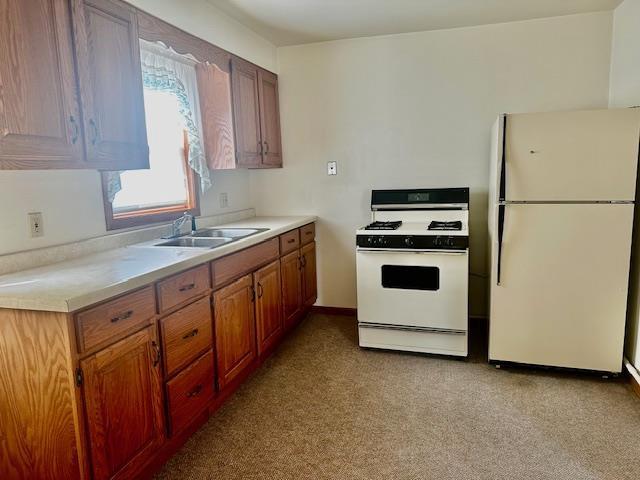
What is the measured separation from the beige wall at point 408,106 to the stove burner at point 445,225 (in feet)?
1.21

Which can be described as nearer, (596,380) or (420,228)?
(596,380)

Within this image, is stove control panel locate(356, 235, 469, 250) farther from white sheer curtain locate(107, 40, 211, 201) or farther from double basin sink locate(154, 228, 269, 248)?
white sheer curtain locate(107, 40, 211, 201)

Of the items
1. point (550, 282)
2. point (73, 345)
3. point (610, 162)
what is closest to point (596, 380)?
point (550, 282)

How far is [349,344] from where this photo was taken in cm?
328

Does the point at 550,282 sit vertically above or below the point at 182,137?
below

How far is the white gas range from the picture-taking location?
2877mm

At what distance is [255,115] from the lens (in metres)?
3.35

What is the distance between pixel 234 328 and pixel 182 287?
56 cm

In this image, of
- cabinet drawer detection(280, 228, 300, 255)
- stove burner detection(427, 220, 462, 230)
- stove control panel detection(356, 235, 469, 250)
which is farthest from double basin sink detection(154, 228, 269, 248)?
stove burner detection(427, 220, 462, 230)

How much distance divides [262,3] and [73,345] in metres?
2.25

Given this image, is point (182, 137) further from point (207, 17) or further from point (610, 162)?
point (610, 162)

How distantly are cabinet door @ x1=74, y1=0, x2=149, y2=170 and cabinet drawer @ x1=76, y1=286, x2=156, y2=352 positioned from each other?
60cm

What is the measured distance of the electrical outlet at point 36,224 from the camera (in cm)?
193

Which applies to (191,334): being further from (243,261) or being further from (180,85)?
(180,85)
